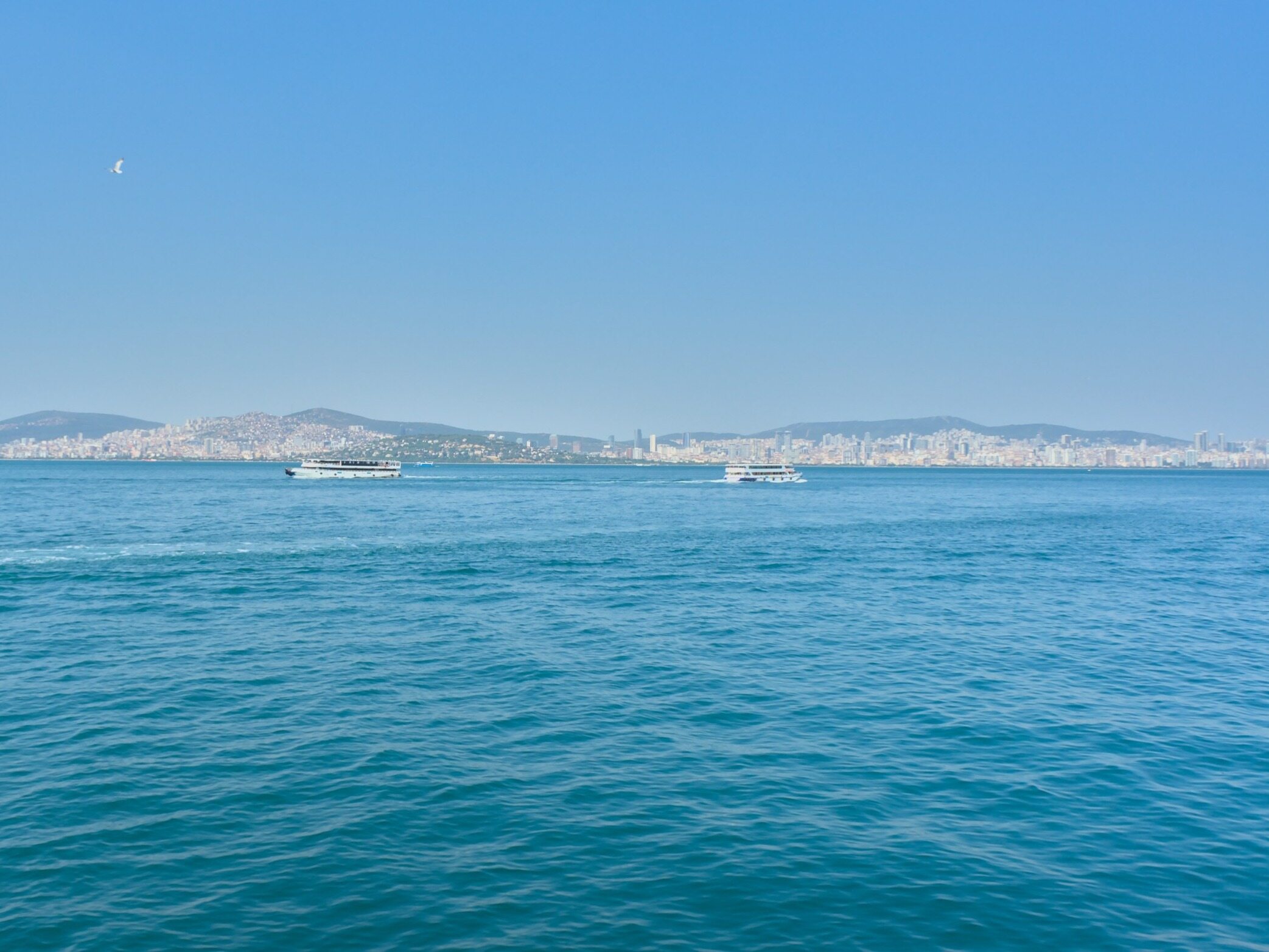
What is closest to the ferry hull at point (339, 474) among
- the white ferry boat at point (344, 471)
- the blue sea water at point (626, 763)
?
the white ferry boat at point (344, 471)

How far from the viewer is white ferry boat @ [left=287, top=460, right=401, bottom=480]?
190 m

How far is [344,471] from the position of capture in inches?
7475

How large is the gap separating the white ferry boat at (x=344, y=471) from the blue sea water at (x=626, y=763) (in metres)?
148

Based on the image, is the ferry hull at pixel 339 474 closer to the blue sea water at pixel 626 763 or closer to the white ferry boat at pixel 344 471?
the white ferry boat at pixel 344 471

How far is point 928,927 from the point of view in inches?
478

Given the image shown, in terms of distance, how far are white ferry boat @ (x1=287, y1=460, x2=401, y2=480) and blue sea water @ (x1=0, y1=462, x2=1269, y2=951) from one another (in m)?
148

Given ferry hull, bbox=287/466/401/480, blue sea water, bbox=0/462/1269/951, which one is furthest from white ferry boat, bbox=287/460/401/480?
blue sea water, bbox=0/462/1269/951

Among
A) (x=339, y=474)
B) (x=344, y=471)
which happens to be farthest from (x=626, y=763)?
(x=344, y=471)

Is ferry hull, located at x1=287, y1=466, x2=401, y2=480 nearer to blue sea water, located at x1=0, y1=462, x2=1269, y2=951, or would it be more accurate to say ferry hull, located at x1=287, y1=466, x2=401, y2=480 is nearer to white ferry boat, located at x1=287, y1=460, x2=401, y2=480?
white ferry boat, located at x1=287, y1=460, x2=401, y2=480

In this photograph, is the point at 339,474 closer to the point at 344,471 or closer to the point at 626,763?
the point at 344,471

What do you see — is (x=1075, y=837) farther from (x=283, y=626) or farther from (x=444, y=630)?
(x=283, y=626)

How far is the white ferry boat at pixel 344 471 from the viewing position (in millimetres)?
189875

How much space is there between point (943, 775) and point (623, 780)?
6.42 metres

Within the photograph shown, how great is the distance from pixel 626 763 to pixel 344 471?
18256cm
